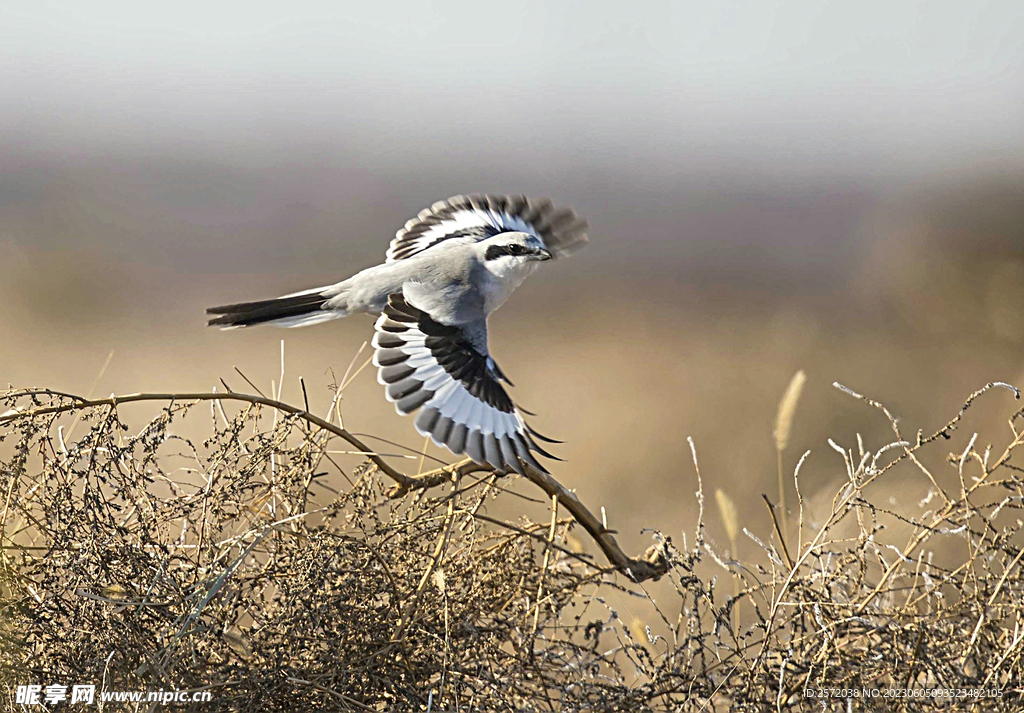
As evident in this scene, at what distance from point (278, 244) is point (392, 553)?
13.6 m

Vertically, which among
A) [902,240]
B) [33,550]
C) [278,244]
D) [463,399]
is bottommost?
[33,550]

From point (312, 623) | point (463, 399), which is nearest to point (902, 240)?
point (463, 399)

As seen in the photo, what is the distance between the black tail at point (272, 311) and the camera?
2477mm

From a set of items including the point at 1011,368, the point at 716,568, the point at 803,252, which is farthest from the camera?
the point at 803,252

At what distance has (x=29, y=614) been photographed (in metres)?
1.46

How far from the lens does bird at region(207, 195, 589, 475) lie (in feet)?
6.34

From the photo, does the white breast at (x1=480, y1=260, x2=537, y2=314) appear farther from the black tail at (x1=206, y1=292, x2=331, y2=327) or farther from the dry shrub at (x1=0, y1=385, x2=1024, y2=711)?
the dry shrub at (x1=0, y1=385, x2=1024, y2=711)

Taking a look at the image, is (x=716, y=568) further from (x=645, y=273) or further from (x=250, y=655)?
(x=645, y=273)

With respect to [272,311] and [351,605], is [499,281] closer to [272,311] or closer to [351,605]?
[272,311]

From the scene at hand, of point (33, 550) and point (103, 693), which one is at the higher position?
point (33, 550)

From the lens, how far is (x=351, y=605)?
4.96 feet

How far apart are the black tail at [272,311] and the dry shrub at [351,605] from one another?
2.87 feet
